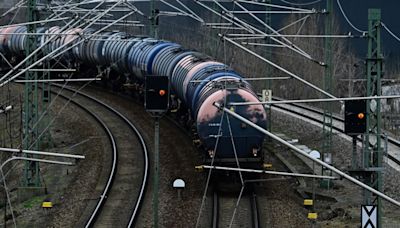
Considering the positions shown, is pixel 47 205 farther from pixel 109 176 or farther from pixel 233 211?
pixel 233 211

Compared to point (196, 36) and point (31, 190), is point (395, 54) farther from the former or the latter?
point (31, 190)

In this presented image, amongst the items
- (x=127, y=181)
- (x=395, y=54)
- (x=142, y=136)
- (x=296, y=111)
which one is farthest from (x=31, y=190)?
(x=395, y=54)

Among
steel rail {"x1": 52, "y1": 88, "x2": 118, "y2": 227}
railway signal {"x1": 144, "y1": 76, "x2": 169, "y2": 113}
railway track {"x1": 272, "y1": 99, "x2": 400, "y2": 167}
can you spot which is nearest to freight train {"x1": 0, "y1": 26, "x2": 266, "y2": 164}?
railway signal {"x1": 144, "y1": 76, "x2": 169, "y2": 113}

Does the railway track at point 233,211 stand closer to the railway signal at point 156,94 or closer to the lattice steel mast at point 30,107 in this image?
the railway signal at point 156,94

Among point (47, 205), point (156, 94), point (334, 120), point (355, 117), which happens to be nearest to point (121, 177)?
point (47, 205)

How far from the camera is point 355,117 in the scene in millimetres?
14047

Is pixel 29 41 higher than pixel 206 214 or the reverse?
higher

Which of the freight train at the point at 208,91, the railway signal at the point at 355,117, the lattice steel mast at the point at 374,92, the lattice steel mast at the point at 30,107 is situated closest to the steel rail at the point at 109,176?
the lattice steel mast at the point at 30,107

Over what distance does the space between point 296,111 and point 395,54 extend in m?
23.9

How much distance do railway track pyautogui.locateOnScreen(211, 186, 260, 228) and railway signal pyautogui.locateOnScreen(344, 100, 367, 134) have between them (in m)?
4.42

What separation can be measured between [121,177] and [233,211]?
510 cm

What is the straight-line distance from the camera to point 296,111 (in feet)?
125

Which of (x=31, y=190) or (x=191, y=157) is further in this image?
(x=191, y=157)

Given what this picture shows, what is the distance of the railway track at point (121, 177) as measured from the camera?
19.0 metres
